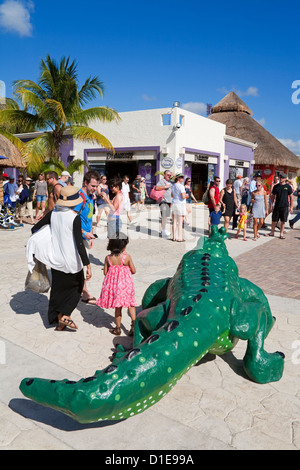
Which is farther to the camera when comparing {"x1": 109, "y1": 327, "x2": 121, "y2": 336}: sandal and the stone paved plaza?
{"x1": 109, "y1": 327, "x2": 121, "y2": 336}: sandal

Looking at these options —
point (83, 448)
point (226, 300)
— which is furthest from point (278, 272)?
point (83, 448)

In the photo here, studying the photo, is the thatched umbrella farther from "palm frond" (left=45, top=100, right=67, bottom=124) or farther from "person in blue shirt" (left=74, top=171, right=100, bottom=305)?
"person in blue shirt" (left=74, top=171, right=100, bottom=305)

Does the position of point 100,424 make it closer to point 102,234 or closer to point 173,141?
point 102,234

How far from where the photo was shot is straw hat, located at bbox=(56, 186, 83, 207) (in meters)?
4.01

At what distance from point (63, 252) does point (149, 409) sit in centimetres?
195

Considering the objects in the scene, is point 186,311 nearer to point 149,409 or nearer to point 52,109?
point 149,409

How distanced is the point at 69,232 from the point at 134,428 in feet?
7.10

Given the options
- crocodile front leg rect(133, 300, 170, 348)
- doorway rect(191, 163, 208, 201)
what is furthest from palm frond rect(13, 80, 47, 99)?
crocodile front leg rect(133, 300, 170, 348)

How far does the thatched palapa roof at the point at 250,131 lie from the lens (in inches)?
1216

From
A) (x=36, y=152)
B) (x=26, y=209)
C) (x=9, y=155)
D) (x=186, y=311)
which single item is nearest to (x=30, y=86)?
(x=36, y=152)

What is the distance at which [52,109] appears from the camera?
16422 mm

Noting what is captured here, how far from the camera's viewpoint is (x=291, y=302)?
17.6ft

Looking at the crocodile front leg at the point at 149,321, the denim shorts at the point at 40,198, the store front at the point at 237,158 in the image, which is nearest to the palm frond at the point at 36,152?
the denim shorts at the point at 40,198

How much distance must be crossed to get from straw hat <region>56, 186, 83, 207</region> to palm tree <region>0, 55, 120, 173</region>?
1334 cm
